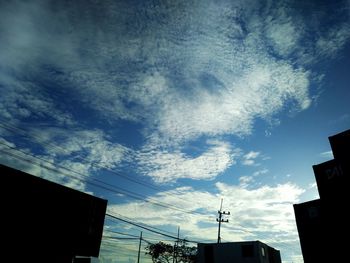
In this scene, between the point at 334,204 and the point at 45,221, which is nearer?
the point at 45,221

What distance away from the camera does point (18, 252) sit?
1830 centimetres

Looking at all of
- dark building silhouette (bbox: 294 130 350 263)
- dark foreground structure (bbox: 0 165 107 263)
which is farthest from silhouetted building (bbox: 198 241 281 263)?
dark foreground structure (bbox: 0 165 107 263)

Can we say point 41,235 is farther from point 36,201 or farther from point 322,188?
point 322,188

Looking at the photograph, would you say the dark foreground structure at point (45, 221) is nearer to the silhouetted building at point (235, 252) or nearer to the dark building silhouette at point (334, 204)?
the dark building silhouette at point (334, 204)

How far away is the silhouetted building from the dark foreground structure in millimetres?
23355

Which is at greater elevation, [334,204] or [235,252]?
[334,204]

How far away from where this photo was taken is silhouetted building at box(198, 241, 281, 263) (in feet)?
125

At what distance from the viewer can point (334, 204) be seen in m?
24.5

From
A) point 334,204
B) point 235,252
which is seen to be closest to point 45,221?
point 334,204

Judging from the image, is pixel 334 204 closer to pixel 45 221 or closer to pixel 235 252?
pixel 235 252

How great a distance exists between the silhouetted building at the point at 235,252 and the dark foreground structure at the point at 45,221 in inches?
920

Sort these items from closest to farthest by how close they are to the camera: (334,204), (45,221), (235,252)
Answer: (45,221) < (334,204) < (235,252)

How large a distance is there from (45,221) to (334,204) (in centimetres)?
2583

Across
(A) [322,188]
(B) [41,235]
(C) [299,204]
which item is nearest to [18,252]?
(B) [41,235]
